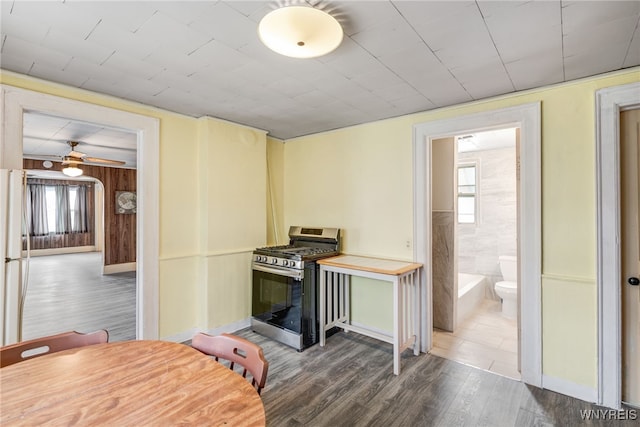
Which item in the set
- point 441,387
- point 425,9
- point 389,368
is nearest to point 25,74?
point 425,9

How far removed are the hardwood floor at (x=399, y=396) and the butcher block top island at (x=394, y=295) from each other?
0.21m

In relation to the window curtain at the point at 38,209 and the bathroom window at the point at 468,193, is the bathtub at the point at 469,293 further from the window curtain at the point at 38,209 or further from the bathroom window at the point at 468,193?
the window curtain at the point at 38,209

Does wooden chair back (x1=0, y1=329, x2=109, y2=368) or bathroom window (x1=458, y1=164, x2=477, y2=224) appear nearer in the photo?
wooden chair back (x1=0, y1=329, x2=109, y2=368)

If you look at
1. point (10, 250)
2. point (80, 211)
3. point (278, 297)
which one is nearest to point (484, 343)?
point (278, 297)

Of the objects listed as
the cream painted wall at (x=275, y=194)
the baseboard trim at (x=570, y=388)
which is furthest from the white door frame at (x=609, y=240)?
the cream painted wall at (x=275, y=194)

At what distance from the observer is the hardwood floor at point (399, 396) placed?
2053 millimetres

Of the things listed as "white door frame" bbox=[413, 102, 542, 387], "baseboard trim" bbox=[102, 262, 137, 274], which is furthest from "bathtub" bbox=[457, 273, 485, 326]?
"baseboard trim" bbox=[102, 262, 137, 274]

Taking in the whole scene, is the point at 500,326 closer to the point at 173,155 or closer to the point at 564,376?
the point at 564,376

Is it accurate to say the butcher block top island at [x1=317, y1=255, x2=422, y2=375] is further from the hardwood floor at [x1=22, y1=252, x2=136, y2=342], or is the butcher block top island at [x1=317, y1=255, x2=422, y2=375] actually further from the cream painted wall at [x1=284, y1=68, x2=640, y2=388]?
the hardwood floor at [x1=22, y1=252, x2=136, y2=342]

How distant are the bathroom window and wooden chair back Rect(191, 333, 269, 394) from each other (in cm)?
442

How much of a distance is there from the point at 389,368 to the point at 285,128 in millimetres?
2852

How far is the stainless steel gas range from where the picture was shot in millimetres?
3090

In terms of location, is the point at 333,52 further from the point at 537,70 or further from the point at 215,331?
the point at 215,331

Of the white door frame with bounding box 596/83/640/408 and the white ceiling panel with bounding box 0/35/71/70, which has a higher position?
the white ceiling panel with bounding box 0/35/71/70
